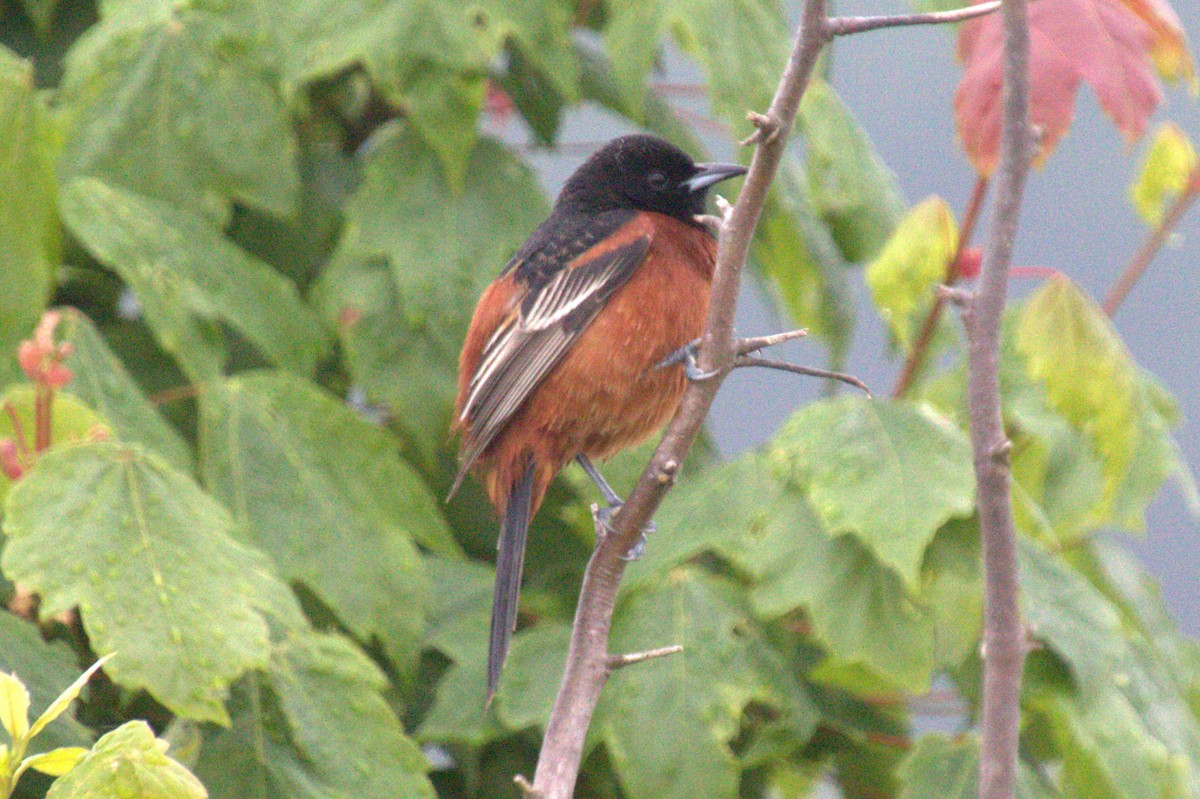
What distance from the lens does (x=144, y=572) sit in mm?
2330

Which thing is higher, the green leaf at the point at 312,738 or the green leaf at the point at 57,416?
the green leaf at the point at 57,416

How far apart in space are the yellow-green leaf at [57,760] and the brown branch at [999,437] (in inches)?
38.6

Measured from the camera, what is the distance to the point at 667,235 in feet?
11.0

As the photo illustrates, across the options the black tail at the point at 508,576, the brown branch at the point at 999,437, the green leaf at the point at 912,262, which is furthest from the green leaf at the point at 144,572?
the green leaf at the point at 912,262

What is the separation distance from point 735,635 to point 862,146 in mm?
1395

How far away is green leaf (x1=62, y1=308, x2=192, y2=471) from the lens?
9.40ft

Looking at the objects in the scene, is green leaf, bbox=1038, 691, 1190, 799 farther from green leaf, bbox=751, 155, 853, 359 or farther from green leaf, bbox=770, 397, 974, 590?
green leaf, bbox=751, 155, 853, 359

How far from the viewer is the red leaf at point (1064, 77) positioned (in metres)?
2.87

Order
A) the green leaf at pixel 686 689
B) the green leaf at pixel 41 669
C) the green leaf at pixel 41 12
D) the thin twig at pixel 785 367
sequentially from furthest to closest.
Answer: the green leaf at pixel 41 12 < the green leaf at pixel 686 689 < the green leaf at pixel 41 669 < the thin twig at pixel 785 367

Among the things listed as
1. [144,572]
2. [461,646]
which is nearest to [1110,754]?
[461,646]

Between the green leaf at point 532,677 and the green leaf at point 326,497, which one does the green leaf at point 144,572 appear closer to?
the green leaf at point 326,497

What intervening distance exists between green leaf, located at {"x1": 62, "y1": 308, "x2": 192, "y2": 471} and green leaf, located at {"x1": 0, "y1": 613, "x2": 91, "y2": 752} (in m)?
0.57

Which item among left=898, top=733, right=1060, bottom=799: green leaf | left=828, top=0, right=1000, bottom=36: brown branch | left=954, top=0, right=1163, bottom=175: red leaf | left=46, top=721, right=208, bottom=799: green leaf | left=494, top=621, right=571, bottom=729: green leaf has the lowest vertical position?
left=898, top=733, right=1060, bottom=799: green leaf

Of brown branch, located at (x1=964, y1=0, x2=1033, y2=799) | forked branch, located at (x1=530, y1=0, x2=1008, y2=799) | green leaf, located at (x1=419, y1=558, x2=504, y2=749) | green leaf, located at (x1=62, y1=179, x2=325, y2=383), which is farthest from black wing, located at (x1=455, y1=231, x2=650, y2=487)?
brown branch, located at (x1=964, y1=0, x2=1033, y2=799)
